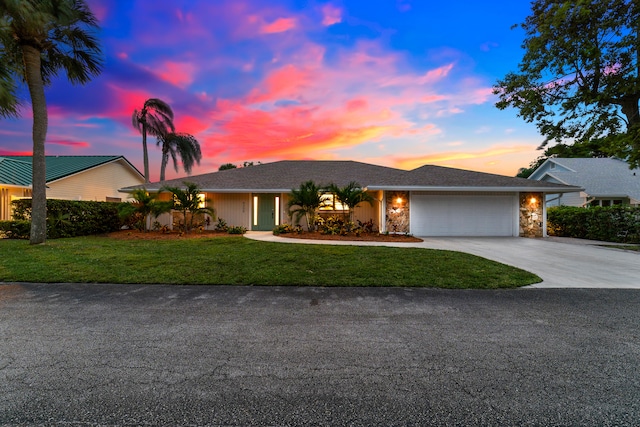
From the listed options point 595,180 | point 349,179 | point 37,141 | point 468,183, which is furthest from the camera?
point 595,180

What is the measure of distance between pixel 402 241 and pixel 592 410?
911cm

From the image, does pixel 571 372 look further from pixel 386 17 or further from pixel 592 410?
pixel 386 17

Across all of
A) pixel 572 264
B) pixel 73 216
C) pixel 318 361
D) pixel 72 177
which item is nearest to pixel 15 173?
pixel 72 177

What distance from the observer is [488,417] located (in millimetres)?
1773

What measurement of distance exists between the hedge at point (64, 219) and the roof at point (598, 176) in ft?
91.8

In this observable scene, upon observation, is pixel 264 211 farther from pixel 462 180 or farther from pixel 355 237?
pixel 462 180

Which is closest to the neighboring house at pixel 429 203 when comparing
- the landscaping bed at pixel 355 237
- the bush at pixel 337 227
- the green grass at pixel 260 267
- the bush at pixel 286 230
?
the bush at pixel 337 227

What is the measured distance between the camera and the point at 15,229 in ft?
35.7

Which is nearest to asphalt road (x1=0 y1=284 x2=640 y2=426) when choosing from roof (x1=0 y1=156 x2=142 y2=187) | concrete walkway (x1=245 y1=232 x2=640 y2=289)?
concrete walkway (x1=245 y1=232 x2=640 y2=289)

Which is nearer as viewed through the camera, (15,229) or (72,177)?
(15,229)

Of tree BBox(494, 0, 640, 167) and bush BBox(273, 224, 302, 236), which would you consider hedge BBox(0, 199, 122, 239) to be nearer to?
bush BBox(273, 224, 302, 236)

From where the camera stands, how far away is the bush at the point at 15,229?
35.5 ft

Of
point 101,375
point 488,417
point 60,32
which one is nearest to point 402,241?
point 488,417

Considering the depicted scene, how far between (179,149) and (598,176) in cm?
3357
